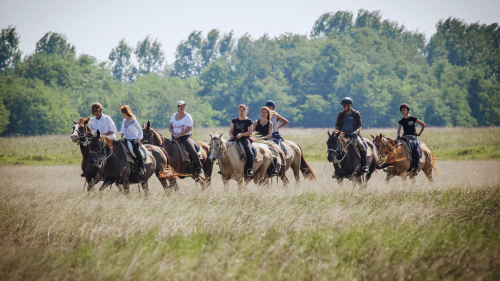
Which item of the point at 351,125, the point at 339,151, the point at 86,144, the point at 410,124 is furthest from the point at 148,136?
the point at 410,124

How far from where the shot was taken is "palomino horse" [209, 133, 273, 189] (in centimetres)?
984

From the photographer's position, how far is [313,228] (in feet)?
22.0

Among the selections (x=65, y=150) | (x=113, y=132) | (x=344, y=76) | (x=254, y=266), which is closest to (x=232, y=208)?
(x=254, y=266)

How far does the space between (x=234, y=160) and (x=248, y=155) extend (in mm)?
369

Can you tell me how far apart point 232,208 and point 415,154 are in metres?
6.21

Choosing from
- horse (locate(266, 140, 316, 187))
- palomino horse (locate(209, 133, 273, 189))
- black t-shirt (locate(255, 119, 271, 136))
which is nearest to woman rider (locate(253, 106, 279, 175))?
black t-shirt (locate(255, 119, 271, 136))

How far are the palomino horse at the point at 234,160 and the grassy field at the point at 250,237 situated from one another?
0.94m

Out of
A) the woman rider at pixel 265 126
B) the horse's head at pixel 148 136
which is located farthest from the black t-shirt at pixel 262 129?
the horse's head at pixel 148 136

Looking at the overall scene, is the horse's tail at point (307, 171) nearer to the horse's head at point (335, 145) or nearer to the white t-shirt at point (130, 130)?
the horse's head at point (335, 145)

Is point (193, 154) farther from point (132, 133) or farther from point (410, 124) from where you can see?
point (410, 124)

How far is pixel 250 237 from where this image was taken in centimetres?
628

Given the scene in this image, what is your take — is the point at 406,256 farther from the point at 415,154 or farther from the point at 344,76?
the point at 344,76

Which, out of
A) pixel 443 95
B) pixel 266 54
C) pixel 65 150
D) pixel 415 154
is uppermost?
pixel 266 54

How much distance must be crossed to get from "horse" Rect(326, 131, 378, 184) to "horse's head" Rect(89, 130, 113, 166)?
527cm
